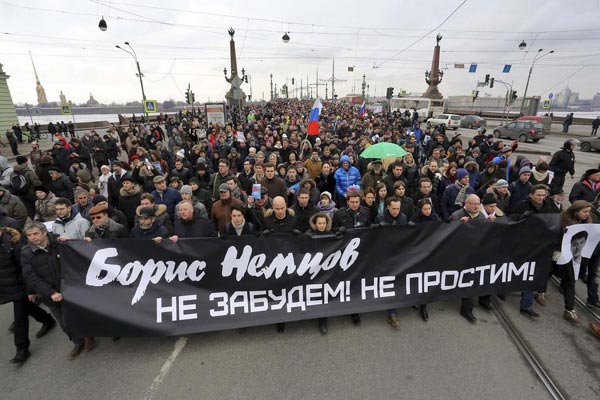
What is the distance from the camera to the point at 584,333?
3861mm

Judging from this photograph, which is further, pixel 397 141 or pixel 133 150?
pixel 397 141

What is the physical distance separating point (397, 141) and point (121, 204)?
987cm

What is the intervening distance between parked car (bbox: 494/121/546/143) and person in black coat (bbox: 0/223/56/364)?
91.5 feet

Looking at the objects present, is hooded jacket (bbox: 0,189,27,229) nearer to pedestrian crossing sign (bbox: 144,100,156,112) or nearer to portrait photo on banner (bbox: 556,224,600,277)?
portrait photo on banner (bbox: 556,224,600,277)

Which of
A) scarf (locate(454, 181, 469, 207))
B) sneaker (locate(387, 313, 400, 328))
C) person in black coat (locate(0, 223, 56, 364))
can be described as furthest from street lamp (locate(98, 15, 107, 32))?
sneaker (locate(387, 313, 400, 328))

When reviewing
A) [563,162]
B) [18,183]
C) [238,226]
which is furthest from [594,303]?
[18,183]

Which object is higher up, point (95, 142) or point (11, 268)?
point (95, 142)

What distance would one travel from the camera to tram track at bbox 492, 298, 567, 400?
3.05 m

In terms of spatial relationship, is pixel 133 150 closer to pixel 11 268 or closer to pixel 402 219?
pixel 11 268

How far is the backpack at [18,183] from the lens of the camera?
6.27 metres

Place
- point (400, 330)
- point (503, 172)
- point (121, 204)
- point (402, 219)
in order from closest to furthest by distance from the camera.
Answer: point (400, 330)
point (402, 219)
point (121, 204)
point (503, 172)

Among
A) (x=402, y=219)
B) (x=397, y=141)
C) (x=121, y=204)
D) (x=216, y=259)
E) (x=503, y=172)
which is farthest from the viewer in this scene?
(x=397, y=141)

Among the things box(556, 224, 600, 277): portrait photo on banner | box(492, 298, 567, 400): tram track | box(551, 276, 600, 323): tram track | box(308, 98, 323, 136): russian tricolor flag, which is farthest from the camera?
box(308, 98, 323, 136): russian tricolor flag

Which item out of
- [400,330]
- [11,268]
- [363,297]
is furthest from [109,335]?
[400,330]
